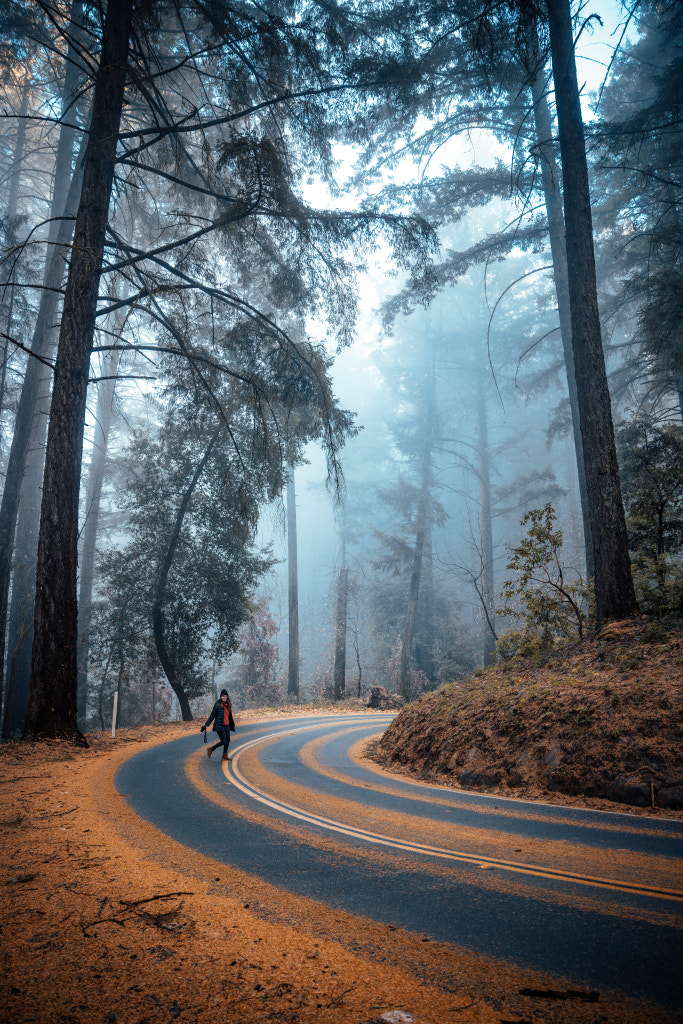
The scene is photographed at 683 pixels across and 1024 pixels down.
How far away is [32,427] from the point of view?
1536 cm

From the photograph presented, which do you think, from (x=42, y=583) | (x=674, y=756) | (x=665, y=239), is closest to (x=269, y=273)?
(x=42, y=583)

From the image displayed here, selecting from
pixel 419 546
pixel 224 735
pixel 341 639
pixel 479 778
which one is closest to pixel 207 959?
pixel 479 778

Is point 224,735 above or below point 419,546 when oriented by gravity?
below

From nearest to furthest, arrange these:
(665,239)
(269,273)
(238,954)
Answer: (238,954) → (269,273) → (665,239)

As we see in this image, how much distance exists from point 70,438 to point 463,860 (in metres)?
9.44

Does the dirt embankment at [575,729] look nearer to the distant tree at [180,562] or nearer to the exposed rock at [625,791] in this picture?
the exposed rock at [625,791]

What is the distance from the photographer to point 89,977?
267 centimetres

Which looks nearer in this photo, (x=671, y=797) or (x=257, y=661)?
(x=671, y=797)

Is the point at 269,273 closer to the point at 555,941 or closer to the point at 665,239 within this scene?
the point at 665,239

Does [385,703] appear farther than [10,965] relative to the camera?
Yes

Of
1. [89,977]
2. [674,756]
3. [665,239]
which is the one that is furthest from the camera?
[665,239]

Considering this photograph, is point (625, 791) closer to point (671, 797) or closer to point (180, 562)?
point (671, 797)

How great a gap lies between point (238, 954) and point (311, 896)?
858mm

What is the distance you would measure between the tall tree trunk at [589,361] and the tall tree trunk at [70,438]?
8.55 metres
